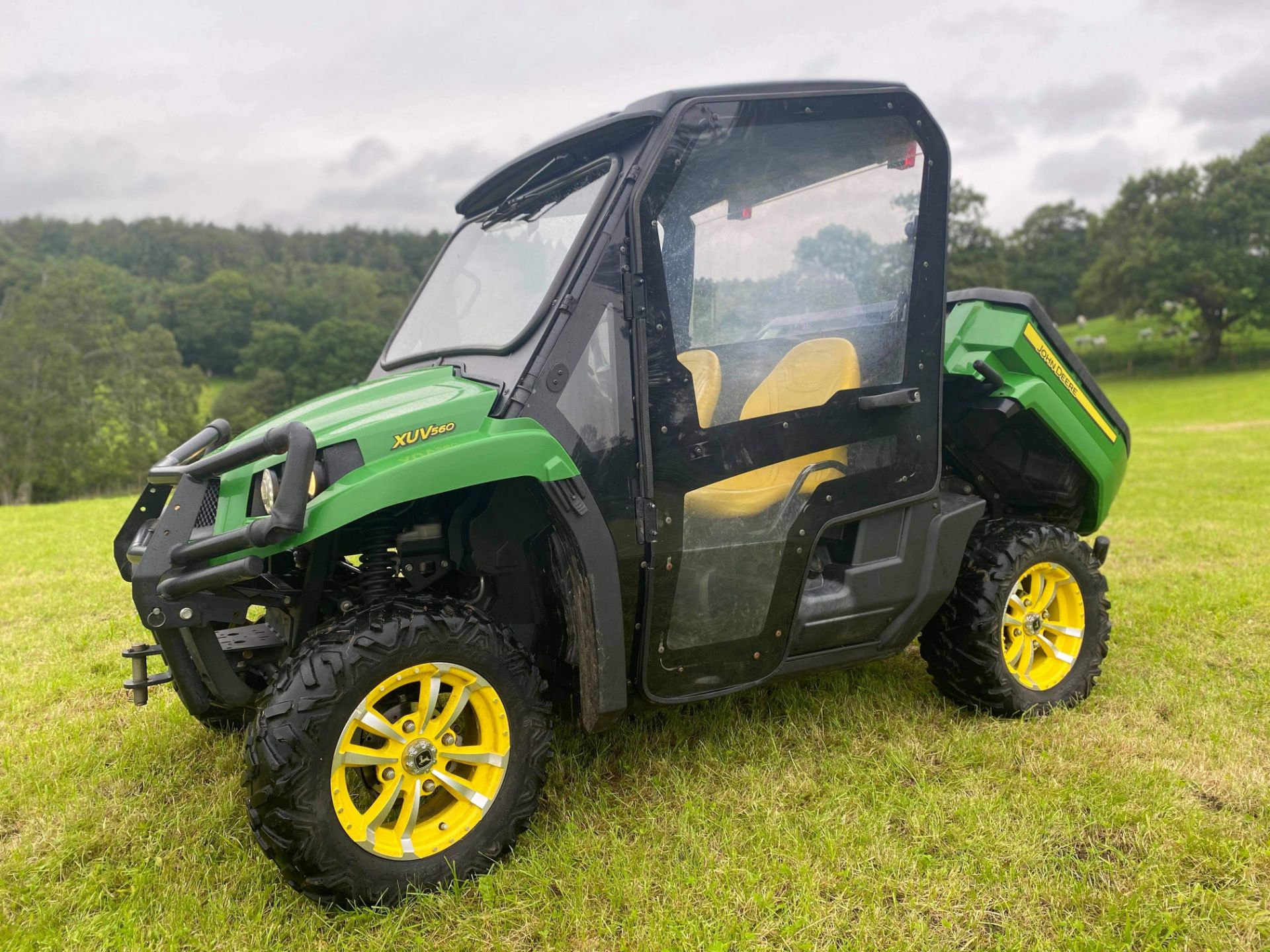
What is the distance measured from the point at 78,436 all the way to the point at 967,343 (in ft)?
152

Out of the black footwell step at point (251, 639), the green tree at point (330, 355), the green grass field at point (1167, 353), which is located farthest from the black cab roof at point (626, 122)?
the green grass field at point (1167, 353)

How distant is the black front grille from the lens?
2627 millimetres

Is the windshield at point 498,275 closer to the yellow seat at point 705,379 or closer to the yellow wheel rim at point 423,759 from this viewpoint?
the yellow seat at point 705,379

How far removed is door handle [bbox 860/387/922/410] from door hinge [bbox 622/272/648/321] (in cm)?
96

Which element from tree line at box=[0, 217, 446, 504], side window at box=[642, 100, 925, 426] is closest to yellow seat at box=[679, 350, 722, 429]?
side window at box=[642, 100, 925, 426]

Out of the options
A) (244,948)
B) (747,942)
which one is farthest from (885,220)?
(244,948)

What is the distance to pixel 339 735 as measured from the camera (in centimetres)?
255

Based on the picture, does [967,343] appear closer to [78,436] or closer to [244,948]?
[244,948]

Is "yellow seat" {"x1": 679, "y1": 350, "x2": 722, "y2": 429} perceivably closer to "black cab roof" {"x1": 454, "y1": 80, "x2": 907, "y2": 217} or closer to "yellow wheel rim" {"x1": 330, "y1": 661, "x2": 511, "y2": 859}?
"black cab roof" {"x1": 454, "y1": 80, "x2": 907, "y2": 217}

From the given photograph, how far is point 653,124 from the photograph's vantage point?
9.62 feet

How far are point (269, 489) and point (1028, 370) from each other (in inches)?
121

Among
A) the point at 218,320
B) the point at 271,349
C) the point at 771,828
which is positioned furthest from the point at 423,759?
the point at 218,320

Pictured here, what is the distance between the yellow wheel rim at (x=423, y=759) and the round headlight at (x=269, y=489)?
0.61 metres

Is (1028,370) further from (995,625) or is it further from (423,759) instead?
(423,759)
